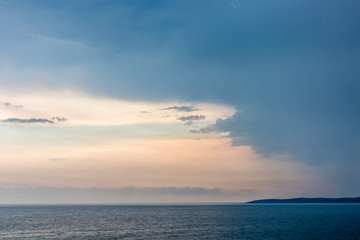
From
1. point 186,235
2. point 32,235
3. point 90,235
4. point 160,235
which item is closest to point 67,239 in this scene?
point 90,235

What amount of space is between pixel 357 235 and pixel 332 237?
8486mm

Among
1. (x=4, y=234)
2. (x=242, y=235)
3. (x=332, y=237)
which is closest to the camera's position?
(x=332, y=237)

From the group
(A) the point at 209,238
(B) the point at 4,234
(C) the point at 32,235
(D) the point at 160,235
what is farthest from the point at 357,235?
(B) the point at 4,234

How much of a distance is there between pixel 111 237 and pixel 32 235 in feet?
80.7

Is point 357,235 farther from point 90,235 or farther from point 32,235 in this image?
point 32,235

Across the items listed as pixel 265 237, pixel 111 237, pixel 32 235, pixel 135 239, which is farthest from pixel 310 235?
pixel 32 235

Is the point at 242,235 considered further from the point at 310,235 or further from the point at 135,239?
the point at 135,239

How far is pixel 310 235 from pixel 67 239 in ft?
205

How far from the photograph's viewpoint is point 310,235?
9106cm

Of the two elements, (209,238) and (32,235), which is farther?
(32,235)

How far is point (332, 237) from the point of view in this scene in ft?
282

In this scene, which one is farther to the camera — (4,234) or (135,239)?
(4,234)

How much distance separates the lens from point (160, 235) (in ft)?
310

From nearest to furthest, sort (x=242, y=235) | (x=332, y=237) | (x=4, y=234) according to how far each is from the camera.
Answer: (x=332, y=237) → (x=242, y=235) → (x=4, y=234)
